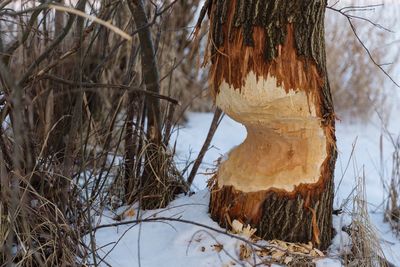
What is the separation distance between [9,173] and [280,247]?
1.00m

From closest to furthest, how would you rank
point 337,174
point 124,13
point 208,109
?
point 124,13, point 337,174, point 208,109

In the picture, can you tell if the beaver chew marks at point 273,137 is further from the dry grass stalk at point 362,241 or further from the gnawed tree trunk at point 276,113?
the dry grass stalk at point 362,241

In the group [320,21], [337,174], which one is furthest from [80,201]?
[337,174]

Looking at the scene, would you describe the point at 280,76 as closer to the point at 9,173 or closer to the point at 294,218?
the point at 294,218

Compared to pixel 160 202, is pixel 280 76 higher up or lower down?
higher up

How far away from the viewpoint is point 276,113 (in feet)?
6.73

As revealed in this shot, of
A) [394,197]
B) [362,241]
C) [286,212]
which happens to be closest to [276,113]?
[286,212]

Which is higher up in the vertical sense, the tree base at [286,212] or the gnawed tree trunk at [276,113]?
the gnawed tree trunk at [276,113]

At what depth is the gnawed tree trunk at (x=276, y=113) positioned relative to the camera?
200 centimetres

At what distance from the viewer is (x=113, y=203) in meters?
2.56

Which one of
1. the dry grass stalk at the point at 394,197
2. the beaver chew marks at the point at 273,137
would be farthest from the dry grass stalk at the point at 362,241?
the dry grass stalk at the point at 394,197

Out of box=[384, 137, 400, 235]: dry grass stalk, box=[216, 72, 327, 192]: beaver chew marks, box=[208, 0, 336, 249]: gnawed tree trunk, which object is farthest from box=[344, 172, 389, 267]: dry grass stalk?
box=[384, 137, 400, 235]: dry grass stalk

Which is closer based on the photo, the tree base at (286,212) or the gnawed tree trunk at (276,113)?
the gnawed tree trunk at (276,113)

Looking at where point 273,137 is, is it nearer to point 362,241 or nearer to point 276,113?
point 276,113
